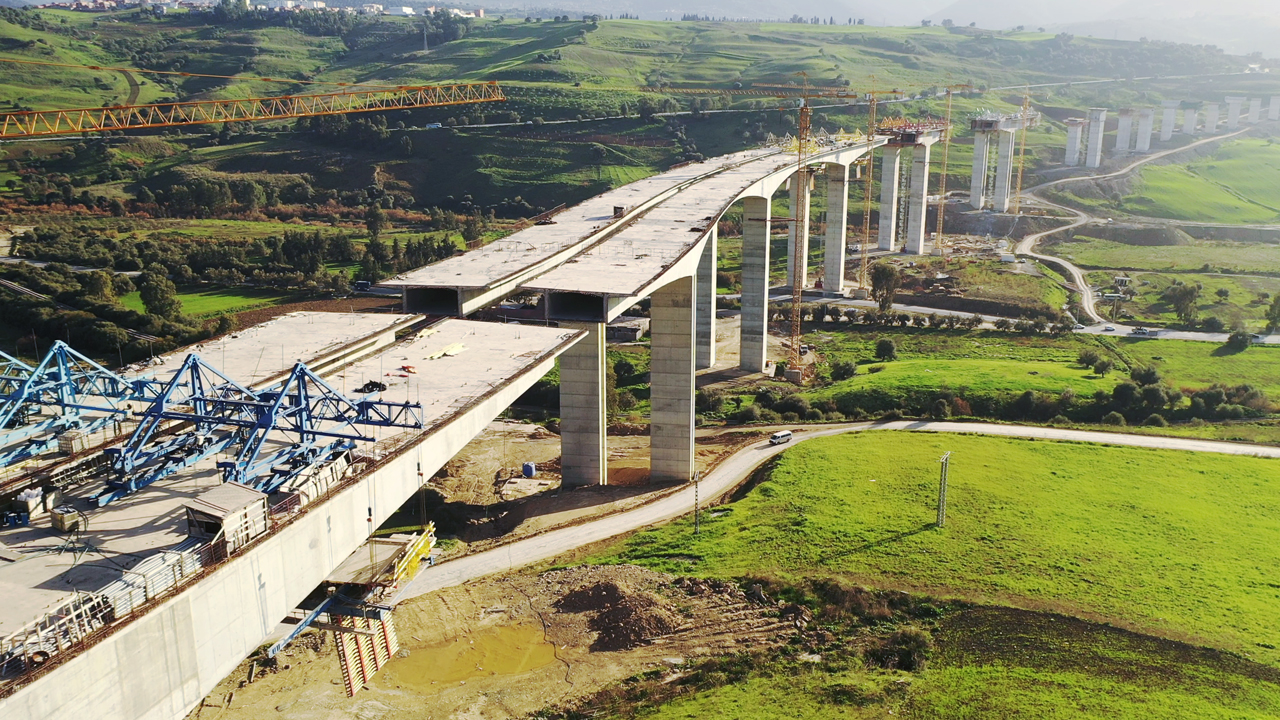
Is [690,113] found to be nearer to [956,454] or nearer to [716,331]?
[716,331]

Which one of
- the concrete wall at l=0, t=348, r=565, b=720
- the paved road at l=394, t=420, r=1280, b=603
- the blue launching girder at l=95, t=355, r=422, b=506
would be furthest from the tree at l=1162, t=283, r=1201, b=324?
the concrete wall at l=0, t=348, r=565, b=720

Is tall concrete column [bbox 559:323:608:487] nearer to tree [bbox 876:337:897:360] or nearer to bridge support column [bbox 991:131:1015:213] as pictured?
tree [bbox 876:337:897:360]

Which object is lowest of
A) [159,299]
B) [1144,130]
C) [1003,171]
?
[159,299]

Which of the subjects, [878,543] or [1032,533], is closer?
[878,543]

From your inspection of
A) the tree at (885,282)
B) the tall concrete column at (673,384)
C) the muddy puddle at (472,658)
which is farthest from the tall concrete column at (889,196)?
Result: the muddy puddle at (472,658)

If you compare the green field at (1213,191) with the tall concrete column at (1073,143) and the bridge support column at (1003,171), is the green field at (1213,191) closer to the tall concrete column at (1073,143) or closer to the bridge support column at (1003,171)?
the tall concrete column at (1073,143)

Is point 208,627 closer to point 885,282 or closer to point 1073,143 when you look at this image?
point 885,282

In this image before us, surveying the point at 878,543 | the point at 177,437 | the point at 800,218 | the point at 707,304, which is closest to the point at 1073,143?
the point at 800,218
